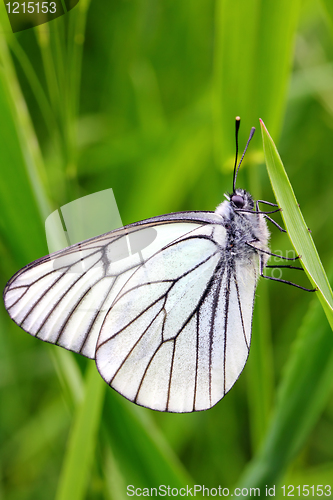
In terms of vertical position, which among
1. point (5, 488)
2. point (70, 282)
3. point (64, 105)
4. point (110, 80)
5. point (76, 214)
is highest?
point (110, 80)

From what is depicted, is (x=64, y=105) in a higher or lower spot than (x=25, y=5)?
lower

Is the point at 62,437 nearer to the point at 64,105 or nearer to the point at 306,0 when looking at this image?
the point at 64,105

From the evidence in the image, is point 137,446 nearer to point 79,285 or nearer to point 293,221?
point 79,285

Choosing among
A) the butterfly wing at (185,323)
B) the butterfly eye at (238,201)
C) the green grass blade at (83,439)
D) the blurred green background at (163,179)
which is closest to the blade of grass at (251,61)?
the blurred green background at (163,179)

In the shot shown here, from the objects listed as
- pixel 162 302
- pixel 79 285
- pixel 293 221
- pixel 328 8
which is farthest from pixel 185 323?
pixel 328 8

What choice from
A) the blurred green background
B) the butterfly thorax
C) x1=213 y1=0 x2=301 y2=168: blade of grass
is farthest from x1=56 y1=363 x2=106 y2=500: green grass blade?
x1=213 y1=0 x2=301 y2=168: blade of grass

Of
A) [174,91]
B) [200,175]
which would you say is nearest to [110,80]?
[174,91]

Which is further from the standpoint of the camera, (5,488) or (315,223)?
(315,223)

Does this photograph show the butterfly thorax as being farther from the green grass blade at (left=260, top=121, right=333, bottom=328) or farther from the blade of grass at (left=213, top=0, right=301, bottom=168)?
the green grass blade at (left=260, top=121, right=333, bottom=328)
